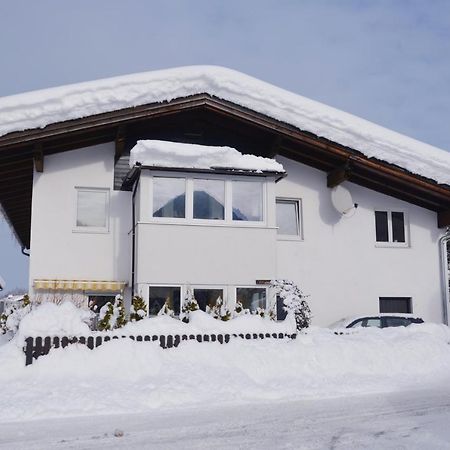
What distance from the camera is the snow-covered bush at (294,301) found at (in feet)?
44.8

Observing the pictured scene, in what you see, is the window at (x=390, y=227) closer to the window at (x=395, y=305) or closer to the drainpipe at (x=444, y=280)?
the drainpipe at (x=444, y=280)

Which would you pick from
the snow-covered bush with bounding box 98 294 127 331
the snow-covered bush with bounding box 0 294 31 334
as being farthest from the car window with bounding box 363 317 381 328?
the snow-covered bush with bounding box 0 294 31 334

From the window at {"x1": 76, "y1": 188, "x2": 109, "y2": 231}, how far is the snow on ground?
7.78m

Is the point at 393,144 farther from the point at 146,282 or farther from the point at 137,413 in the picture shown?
the point at 137,413

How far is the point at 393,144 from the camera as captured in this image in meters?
15.4

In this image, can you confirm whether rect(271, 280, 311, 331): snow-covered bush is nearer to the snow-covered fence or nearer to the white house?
the white house

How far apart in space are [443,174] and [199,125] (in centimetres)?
661

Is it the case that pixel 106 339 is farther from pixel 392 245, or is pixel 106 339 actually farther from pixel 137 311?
pixel 392 245

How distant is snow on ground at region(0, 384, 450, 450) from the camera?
641cm

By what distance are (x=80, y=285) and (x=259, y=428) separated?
8.32 metres

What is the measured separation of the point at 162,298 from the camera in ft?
45.8

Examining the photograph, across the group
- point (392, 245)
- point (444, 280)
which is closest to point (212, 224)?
point (392, 245)

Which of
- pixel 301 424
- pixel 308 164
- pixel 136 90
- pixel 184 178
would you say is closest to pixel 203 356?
pixel 301 424

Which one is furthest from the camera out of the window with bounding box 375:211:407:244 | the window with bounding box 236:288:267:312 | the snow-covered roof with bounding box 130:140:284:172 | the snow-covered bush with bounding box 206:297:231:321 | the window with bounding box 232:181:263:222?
the window with bounding box 375:211:407:244
